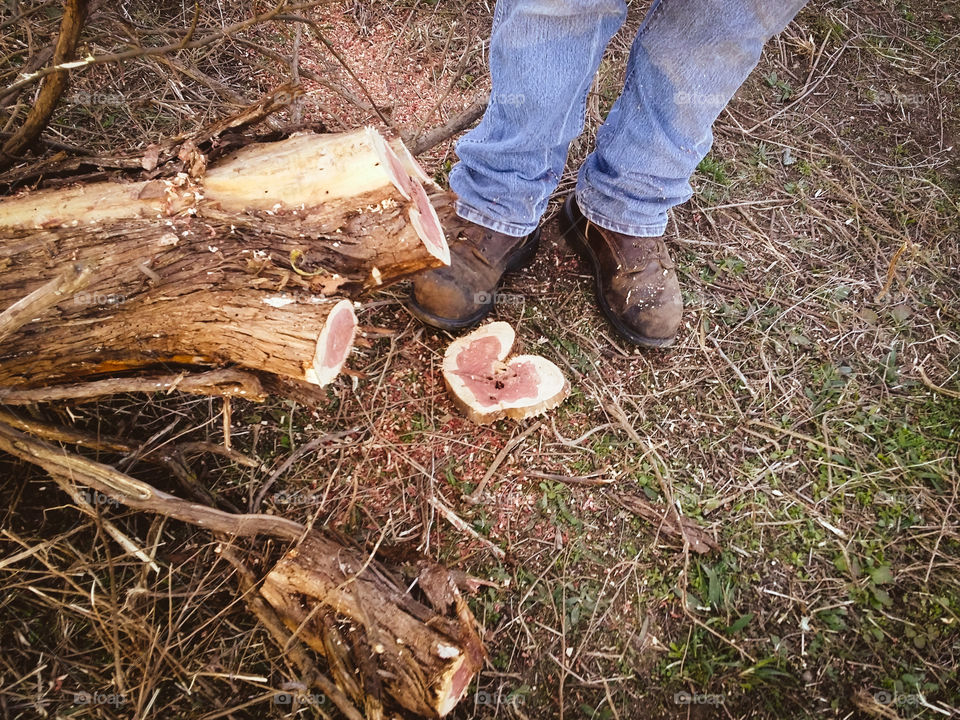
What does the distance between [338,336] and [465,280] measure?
0.63m

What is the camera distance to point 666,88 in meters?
1.63

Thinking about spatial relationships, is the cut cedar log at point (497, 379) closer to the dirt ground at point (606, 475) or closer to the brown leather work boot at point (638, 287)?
the dirt ground at point (606, 475)

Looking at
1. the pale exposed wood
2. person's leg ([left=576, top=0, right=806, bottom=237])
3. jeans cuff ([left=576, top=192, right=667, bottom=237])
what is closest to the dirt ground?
jeans cuff ([left=576, top=192, right=667, bottom=237])

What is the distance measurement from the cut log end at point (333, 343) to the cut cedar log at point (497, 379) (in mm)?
456

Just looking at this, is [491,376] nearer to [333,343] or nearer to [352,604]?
[333,343]

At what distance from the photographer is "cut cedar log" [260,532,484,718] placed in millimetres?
1279

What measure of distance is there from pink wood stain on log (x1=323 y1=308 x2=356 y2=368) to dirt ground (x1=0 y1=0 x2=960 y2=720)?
31 centimetres

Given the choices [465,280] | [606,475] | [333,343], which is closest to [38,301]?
[333,343]

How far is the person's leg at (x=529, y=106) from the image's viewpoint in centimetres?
144

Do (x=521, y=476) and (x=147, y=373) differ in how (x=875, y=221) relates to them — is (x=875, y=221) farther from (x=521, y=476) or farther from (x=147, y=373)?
(x=147, y=373)

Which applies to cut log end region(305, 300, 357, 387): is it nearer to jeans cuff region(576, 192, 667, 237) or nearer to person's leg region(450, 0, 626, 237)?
person's leg region(450, 0, 626, 237)

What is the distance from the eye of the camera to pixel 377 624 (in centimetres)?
133

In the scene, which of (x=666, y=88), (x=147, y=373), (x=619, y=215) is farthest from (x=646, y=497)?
(x=147, y=373)

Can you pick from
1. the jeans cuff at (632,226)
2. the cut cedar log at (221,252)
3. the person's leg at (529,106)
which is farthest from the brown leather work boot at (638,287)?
the cut cedar log at (221,252)
